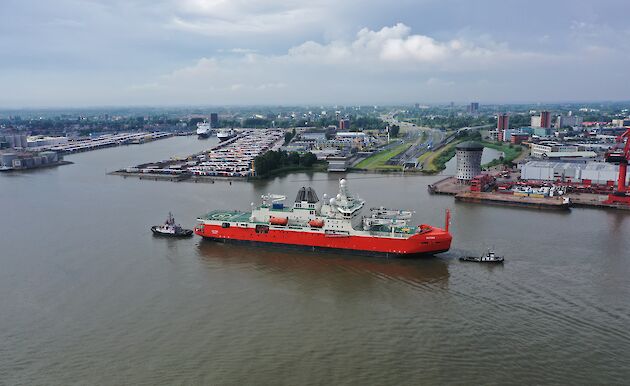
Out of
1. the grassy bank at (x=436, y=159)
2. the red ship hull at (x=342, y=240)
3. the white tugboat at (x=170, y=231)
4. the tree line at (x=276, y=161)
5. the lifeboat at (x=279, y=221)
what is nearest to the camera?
the red ship hull at (x=342, y=240)

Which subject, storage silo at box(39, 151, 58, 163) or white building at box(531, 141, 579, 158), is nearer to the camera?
white building at box(531, 141, 579, 158)

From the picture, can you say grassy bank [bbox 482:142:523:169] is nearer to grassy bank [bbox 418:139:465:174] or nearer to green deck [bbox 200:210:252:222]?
grassy bank [bbox 418:139:465:174]

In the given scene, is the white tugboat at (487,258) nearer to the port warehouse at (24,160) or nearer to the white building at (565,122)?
the port warehouse at (24,160)

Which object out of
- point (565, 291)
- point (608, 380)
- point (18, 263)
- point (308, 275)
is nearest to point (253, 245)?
point (308, 275)

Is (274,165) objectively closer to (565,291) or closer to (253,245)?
(253,245)

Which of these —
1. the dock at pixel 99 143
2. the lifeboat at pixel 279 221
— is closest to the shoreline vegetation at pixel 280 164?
the lifeboat at pixel 279 221

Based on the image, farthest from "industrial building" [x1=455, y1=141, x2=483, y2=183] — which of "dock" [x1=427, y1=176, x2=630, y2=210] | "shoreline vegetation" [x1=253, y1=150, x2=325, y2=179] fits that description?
"shoreline vegetation" [x1=253, y1=150, x2=325, y2=179]

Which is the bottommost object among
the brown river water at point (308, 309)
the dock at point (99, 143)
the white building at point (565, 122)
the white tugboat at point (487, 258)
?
the brown river water at point (308, 309)
